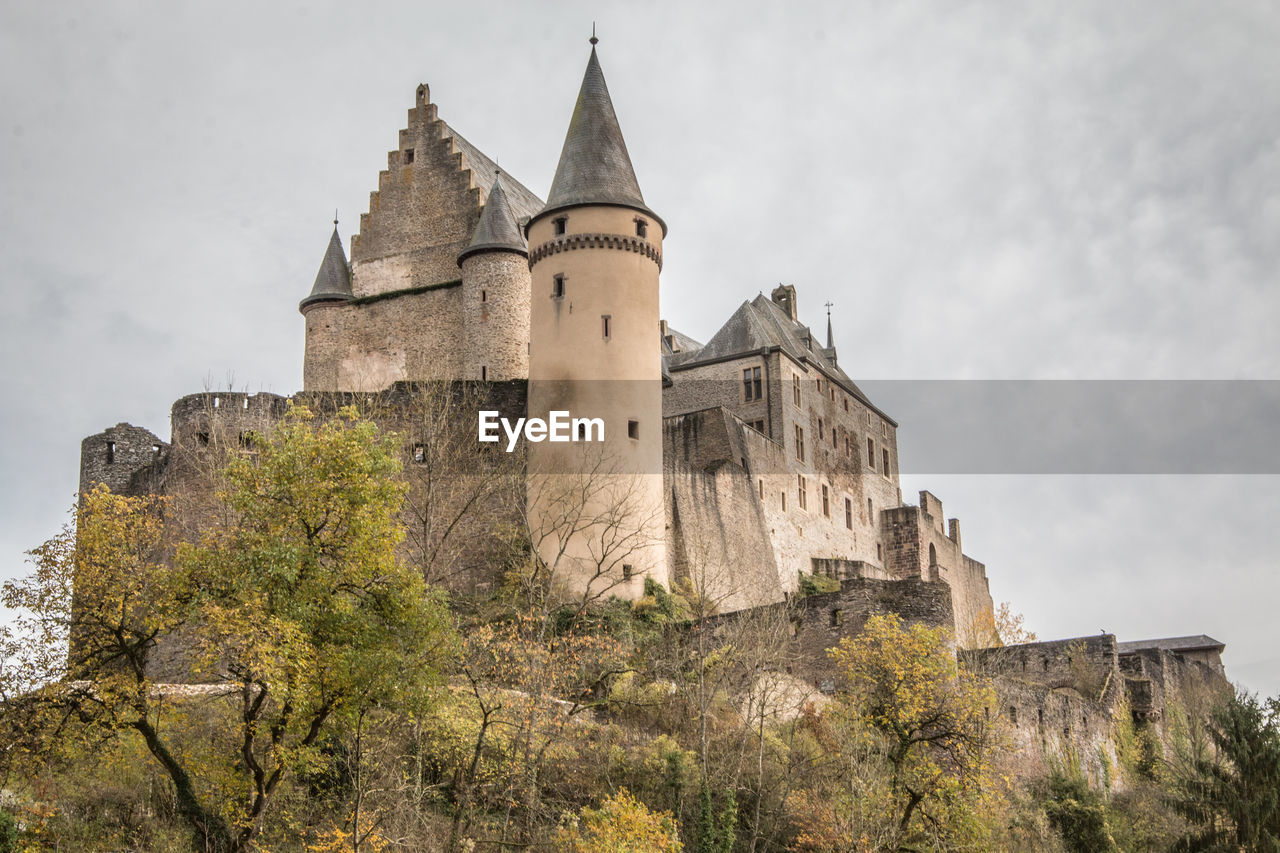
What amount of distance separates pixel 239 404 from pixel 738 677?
575 inches

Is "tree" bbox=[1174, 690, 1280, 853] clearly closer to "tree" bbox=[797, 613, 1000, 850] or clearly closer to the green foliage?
the green foliage

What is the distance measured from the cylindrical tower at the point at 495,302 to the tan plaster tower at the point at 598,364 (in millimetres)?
4089

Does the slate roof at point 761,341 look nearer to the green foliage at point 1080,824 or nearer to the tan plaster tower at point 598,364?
the tan plaster tower at point 598,364

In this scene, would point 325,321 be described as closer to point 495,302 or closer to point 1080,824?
point 495,302

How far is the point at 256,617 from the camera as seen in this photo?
1928cm

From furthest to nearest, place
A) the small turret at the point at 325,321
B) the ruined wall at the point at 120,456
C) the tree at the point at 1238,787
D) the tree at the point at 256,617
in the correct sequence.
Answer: the small turret at the point at 325,321 → the ruined wall at the point at 120,456 → the tree at the point at 1238,787 → the tree at the point at 256,617

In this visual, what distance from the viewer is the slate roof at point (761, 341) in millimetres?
53406

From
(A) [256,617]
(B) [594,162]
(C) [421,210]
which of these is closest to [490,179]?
(C) [421,210]

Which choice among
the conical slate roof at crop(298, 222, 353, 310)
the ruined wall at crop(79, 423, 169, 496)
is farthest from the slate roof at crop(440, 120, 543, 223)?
the ruined wall at crop(79, 423, 169, 496)

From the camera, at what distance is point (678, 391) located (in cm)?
5438

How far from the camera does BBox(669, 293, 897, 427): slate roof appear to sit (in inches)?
2103

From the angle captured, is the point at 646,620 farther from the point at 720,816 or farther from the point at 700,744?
the point at 720,816

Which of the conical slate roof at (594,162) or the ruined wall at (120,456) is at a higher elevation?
the conical slate roof at (594,162)

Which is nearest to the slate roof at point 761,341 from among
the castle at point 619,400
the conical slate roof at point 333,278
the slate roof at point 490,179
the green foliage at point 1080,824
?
the castle at point 619,400
